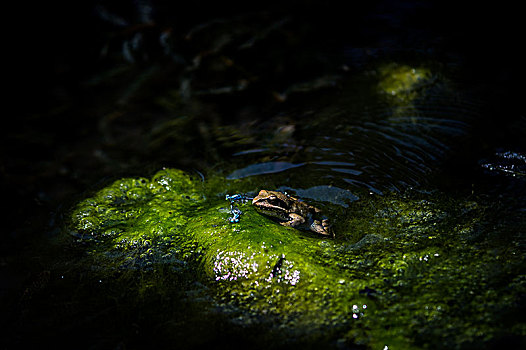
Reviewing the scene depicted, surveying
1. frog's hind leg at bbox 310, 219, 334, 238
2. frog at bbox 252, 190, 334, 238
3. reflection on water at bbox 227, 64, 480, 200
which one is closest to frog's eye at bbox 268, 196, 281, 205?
frog at bbox 252, 190, 334, 238

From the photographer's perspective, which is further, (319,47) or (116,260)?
(319,47)

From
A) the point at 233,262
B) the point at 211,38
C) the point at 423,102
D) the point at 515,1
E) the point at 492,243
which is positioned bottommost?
the point at 233,262

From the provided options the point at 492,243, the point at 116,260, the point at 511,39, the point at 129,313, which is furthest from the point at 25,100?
the point at 511,39

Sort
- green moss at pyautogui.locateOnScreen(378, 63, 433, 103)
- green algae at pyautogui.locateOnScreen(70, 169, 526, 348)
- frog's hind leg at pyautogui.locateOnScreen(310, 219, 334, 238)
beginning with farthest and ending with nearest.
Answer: green moss at pyautogui.locateOnScreen(378, 63, 433, 103), frog's hind leg at pyautogui.locateOnScreen(310, 219, 334, 238), green algae at pyautogui.locateOnScreen(70, 169, 526, 348)

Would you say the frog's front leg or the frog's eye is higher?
the frog's eye

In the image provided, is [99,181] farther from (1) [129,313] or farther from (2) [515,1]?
(2) [515,1]

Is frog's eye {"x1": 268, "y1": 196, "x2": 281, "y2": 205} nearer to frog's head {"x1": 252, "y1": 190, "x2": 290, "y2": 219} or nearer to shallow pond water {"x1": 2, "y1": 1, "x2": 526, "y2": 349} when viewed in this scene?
frog's head {"x1": 252, "y1": 190, "x2": 290, "y2": 219}

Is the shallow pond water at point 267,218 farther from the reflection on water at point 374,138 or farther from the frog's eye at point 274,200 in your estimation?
the frog's eye at point 274,200
